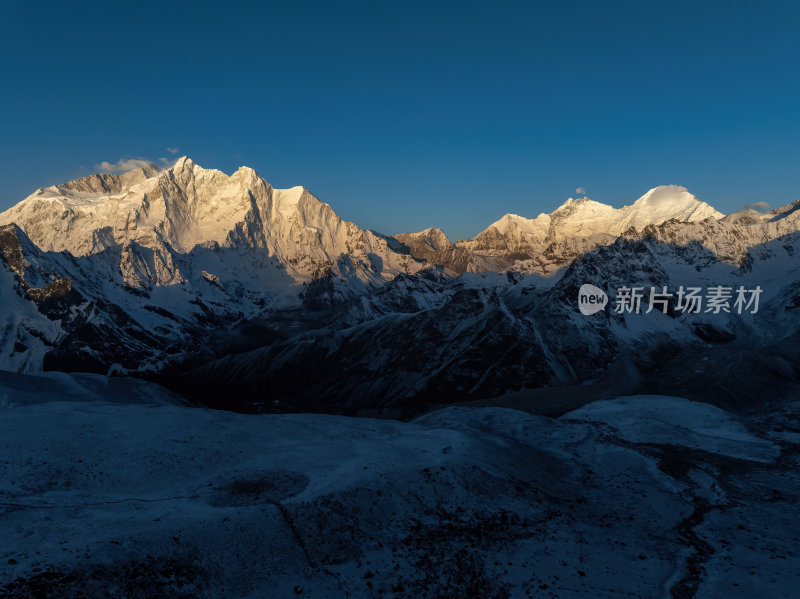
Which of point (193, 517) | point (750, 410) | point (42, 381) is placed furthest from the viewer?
point (750, 410)

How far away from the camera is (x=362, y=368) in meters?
186

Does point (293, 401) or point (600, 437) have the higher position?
point (600, 437)

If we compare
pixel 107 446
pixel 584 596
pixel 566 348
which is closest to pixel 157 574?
pixel 107 446

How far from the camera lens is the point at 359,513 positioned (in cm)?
2980

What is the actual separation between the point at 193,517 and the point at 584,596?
19.2 metres

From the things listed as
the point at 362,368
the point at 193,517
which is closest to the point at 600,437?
the point at 193,517

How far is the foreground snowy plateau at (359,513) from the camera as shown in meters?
23.4

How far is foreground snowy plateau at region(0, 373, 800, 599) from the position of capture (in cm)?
2344

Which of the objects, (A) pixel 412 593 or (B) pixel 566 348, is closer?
(A) pixel 412 593

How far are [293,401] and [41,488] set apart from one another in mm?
154468

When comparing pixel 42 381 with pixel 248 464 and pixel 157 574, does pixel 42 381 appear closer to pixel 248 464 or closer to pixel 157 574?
pixel 248 464

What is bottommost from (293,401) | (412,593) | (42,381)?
(293,401)

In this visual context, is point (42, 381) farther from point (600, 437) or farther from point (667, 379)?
point (667, 379)

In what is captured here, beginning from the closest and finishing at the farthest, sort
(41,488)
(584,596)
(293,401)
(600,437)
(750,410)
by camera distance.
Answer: (584,596)
(41,488)
(600,437)
(750,410)
(293,401)
